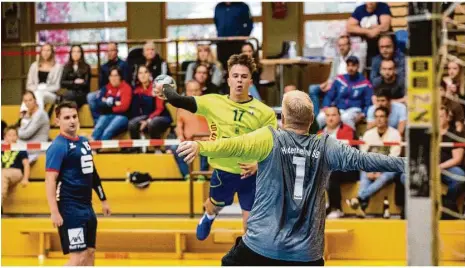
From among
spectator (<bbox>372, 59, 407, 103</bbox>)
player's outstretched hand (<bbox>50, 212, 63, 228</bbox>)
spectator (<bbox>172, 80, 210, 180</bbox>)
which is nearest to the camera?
player's outstretched hand (<bbox>50, 212, 63, 228</bbox>)

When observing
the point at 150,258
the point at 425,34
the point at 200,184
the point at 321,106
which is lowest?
the point at 150,258

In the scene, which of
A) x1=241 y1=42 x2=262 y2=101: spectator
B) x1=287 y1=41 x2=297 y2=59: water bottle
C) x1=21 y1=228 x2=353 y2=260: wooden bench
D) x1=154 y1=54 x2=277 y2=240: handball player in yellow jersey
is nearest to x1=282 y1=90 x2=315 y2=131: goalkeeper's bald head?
x1=154 y1=54 x2=277 y2=240: handball player in yellow jersey

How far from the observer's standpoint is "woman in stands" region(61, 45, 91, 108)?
1294 centimetres

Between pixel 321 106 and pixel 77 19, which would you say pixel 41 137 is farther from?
pixel 77 19

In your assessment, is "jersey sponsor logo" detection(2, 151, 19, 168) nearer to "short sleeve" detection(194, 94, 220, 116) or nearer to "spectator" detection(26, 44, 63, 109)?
"spectator" detection(26, 44, 63, 109)

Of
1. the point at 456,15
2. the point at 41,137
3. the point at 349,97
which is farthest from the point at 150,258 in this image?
the point at 456,15

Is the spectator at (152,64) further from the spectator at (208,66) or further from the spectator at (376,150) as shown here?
the spectator at (376,150)

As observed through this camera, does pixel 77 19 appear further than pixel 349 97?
Yes

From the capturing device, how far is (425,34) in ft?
15.6

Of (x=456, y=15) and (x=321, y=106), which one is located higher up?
(x=456, y=15)

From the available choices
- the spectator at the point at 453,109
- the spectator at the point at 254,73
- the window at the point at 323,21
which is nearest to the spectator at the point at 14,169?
the spectator at the point at 254,73

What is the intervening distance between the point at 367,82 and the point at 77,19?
729cm

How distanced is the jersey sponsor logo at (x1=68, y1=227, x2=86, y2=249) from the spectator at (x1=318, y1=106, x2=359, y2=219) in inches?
142

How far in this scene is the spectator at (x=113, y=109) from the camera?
39.4 ft
